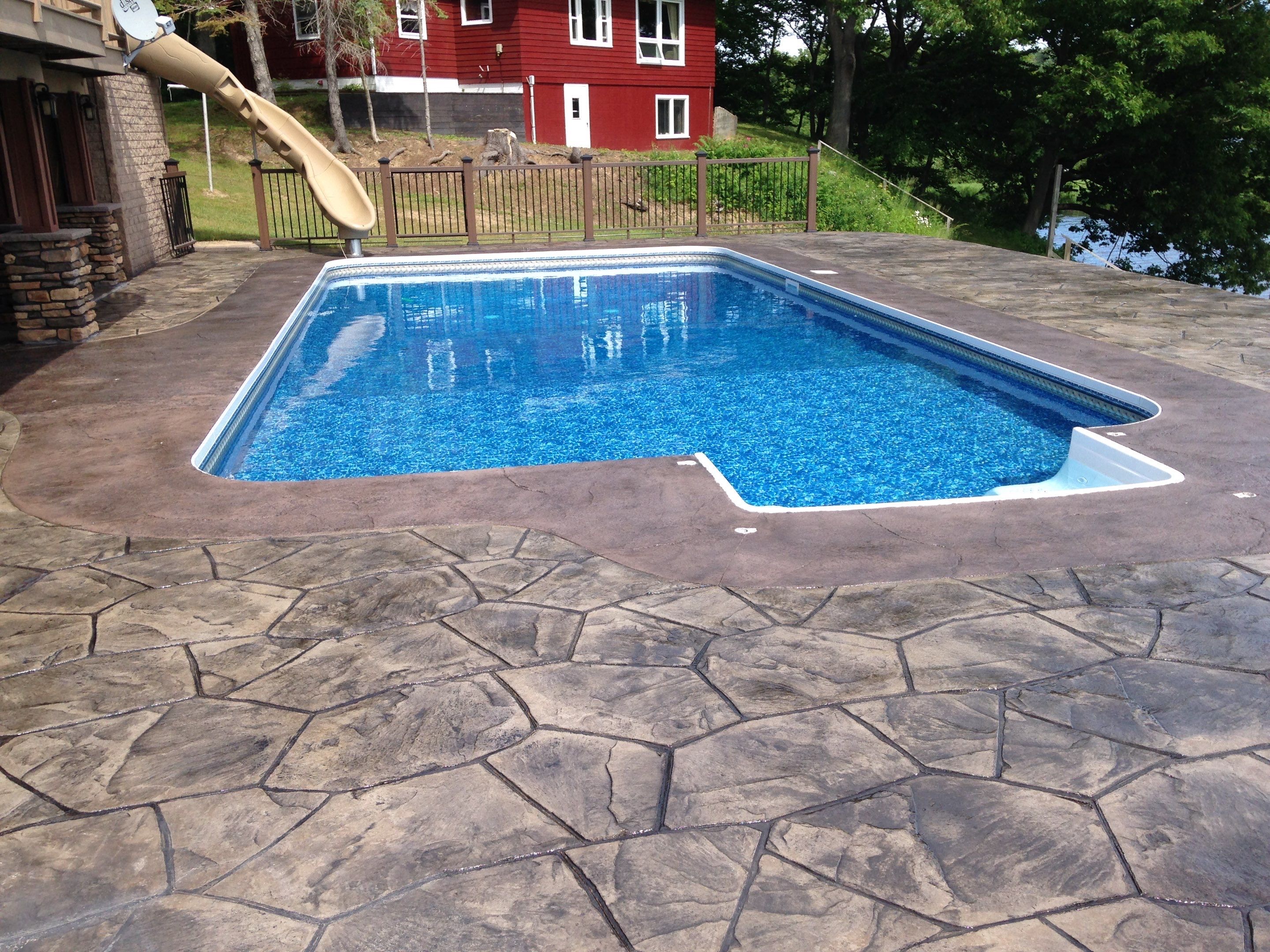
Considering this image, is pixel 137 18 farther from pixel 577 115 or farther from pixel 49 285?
pixel 577 115

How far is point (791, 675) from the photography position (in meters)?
3.57

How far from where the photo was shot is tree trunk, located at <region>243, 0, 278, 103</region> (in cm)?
2261

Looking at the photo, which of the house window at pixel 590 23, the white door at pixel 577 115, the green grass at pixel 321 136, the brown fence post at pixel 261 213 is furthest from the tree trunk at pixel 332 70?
the brown fence post at pixel 261 213

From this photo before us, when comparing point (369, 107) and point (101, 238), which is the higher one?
point (369, 107)

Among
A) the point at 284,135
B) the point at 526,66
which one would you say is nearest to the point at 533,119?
the point at 526,66

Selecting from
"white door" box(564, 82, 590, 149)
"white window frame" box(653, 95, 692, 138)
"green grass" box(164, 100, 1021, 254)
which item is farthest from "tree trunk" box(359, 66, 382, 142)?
"white window frame" box(653, 95, 692, 138)

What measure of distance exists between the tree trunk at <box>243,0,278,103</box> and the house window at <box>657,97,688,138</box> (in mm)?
10970

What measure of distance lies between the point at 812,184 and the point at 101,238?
36.8 feet

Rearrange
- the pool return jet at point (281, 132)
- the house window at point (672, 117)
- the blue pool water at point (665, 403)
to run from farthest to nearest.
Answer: the house window at point (672, 117) → the pool return jet at point (281, 132) → the blue pool water at point (665, 403)

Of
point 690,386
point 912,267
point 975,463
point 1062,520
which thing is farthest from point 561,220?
point 1062,520

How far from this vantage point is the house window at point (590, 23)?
27.6 m

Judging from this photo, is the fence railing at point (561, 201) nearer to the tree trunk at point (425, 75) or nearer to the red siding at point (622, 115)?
the tree trunk at point (425, 75)

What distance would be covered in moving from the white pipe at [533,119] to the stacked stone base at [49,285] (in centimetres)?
1874

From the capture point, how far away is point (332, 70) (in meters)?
23.4
